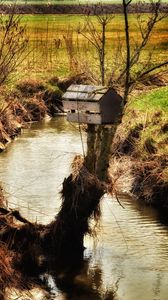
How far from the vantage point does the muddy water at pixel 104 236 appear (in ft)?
39.9

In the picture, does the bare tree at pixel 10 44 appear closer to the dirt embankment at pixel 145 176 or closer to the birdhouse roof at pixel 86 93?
the birdhouse roof at pixel 86 93

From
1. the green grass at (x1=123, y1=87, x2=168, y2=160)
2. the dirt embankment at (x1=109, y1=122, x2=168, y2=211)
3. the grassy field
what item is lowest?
the dirt embankment at (x1=109, y1=122, x2=168, y2=211)

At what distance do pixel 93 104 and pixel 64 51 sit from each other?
21.1m

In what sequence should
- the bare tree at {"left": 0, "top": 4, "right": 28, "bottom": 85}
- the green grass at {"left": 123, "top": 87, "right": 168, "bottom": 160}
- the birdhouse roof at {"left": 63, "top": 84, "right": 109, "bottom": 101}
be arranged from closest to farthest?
1. the birdhouse roof at {"left": 63, "top": 84, "right": 109, "bottom": 101}
2. the bare tree at {"left": 0, "top": 4, "right": 28, "bottom": 85}
3. the green grass at {"left": 123, "top": 87, "right": 168, "bottom": 160}

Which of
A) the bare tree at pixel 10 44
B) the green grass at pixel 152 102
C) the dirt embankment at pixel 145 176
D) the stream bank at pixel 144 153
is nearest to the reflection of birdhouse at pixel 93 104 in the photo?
the bare tree at pixel 10 44

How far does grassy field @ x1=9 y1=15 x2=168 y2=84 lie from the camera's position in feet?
91.1

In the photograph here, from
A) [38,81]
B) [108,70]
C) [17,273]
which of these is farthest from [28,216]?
[108,70]

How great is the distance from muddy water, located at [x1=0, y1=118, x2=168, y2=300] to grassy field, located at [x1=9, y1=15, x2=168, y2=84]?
12.6 feet

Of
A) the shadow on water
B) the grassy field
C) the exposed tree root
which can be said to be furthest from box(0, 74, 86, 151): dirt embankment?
the shadow on water

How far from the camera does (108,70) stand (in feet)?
92.1

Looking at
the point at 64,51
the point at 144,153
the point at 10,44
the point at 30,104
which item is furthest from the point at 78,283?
the point at 64,51

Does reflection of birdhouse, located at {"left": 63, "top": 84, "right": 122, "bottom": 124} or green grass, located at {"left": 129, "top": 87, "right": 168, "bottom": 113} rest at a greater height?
reflection of birdhouse, located at {"left": 63, "top": 84, "right": 122, "bottom": 124}

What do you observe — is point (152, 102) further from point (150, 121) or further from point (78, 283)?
point (78, 283)

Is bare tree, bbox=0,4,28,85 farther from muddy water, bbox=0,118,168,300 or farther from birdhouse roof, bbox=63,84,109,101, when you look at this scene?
muddy water, bbox=0,118,168,300
